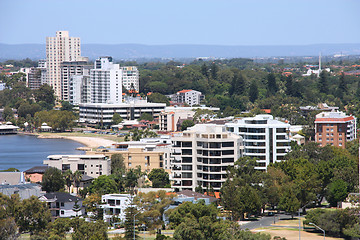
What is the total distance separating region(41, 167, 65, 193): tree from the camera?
5200 centimetres

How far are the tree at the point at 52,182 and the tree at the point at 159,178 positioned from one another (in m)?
6.66

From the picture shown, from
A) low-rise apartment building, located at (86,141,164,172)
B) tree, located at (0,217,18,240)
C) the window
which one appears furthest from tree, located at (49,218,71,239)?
low-rise apartment building, located at (86,141,164,172)

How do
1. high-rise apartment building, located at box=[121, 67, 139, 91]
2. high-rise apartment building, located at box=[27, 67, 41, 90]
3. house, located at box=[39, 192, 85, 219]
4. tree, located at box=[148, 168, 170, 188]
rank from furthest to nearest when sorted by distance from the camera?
1. high-rise apartment building, located at box=[27, 67, 41, 90]
2. high-rise apartment building, located at box=[121, 67, 139, 91]
3. tree, located at box=[148, 168, 170, 188]
4. house, located at box=[39, 192, 85, 219]

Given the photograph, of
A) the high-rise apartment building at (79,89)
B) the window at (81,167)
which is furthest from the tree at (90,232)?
the high-rise apartment building at (79,89)

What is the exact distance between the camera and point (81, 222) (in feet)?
131

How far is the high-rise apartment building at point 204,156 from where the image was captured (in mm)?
52031

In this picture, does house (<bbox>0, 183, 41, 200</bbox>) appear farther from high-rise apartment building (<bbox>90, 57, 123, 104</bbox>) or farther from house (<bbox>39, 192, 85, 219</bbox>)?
high-rise apartment building (<bbox>90, 57, 123, 104</bbox>)

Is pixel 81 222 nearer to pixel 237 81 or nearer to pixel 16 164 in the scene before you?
pixel 16 164

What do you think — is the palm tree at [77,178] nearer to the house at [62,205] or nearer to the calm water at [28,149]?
the house at [62,205]

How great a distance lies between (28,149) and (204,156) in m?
42.0

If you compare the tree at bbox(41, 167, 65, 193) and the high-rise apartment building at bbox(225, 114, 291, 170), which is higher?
the high-rise apartment building at bbox(225, 114, 291, 170)

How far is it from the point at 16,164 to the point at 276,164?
30.9 m

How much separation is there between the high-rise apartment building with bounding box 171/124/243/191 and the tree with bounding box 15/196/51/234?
13447 mm

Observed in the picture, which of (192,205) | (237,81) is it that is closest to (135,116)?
(237,81)
